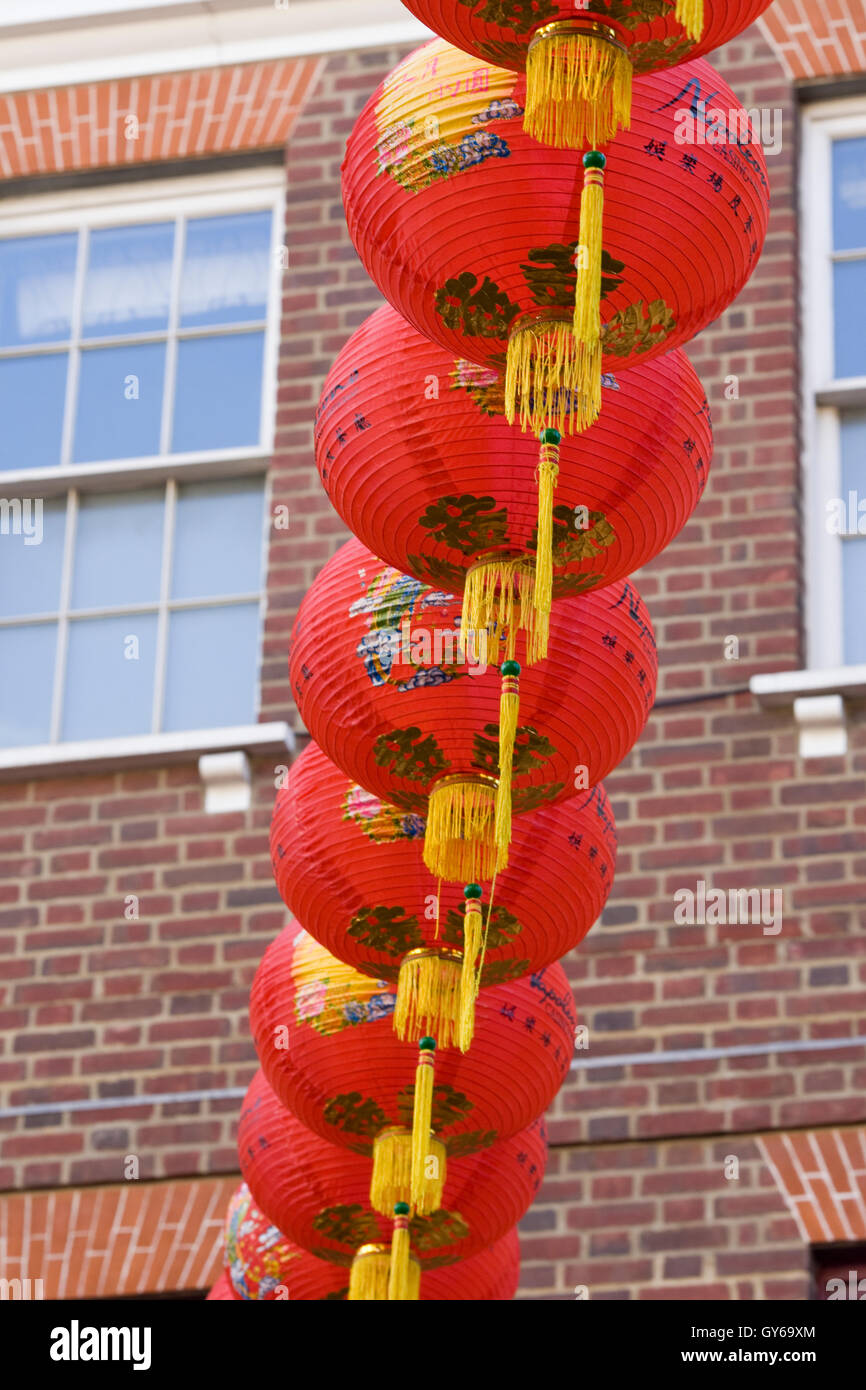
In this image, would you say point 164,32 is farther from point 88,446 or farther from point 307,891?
point 307,891

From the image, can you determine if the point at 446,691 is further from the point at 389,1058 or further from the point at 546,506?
the point at 389,1058

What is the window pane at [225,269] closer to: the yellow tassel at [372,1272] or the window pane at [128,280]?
the window pane at [128,280]

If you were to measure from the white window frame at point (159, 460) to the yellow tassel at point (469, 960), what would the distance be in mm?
3330

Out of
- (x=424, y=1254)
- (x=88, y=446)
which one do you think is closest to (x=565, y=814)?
(x=424, y=1254)

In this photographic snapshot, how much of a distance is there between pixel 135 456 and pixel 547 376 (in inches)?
192

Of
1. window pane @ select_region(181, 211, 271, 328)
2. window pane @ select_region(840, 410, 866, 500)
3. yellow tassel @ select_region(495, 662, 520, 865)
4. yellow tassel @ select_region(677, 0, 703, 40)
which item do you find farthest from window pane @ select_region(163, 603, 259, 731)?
yellow tassel @ select_region(677, 0, 703, 40)

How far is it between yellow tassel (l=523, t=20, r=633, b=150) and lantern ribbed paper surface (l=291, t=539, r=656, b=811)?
1049 millimetres

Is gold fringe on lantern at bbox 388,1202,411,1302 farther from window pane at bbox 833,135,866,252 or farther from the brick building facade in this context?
window pane at bbox 833,135,866,252

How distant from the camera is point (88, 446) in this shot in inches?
384

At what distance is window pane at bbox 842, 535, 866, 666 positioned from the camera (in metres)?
8.84

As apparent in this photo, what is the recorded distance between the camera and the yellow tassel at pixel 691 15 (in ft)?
15.1

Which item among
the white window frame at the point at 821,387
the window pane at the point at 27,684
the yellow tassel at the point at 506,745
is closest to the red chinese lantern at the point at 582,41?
the yellow tassel at the point at 506,745

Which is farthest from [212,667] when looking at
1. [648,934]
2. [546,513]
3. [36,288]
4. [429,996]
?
[546,513]
